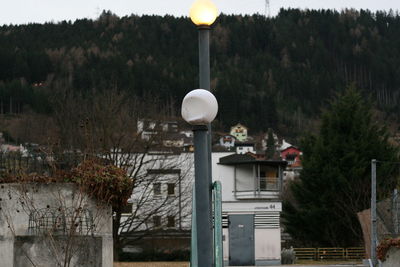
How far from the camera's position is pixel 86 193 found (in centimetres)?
1452

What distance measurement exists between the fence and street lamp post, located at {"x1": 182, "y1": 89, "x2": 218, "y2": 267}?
134 feet

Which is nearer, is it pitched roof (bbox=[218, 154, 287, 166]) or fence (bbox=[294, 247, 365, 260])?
fence (bbox=[294, 247, 365, 260])

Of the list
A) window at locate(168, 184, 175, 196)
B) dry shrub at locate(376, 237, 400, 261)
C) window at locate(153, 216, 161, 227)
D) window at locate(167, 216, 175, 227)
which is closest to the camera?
dry shrub at locate(376, 237, 400, 261)

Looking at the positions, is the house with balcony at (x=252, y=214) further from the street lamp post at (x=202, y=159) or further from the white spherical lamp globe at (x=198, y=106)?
the white spherical lamp globe at (x=198, y=106)

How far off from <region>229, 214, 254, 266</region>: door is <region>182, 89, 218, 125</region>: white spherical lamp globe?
1519 inches

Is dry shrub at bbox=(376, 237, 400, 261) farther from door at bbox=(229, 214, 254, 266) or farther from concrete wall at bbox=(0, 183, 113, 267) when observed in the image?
door at bbox=(229, 214, 254, 266)

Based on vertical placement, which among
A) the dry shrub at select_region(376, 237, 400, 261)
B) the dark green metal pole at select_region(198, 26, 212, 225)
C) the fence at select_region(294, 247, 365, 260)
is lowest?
the fence at select_region(294, 247, 365, 260)

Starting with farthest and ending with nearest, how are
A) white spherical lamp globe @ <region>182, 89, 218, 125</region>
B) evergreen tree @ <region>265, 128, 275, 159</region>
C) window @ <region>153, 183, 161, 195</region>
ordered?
evergreen tree @ <region>265, 128, 275, 159</region> → window @ <region>153, 183, 161, 195</region> → white spherical lamp globe @ <region>182, 89, 218, 125</region>

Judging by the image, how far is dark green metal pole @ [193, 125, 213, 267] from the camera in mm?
7195

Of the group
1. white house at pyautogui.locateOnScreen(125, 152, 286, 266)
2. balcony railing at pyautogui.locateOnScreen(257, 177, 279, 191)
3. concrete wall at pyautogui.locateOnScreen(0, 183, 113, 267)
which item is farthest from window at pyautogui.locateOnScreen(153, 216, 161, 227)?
concrete wall at pyautogui.locateOnScreen(0, 183, 113, 267)

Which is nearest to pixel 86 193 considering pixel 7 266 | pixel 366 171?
pixel 7 266

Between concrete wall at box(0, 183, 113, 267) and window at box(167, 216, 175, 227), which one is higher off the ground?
window at box(167, 216, 175, 227)

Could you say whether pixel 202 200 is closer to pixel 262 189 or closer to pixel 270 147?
pixel 262 189

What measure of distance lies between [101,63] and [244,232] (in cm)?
15149
